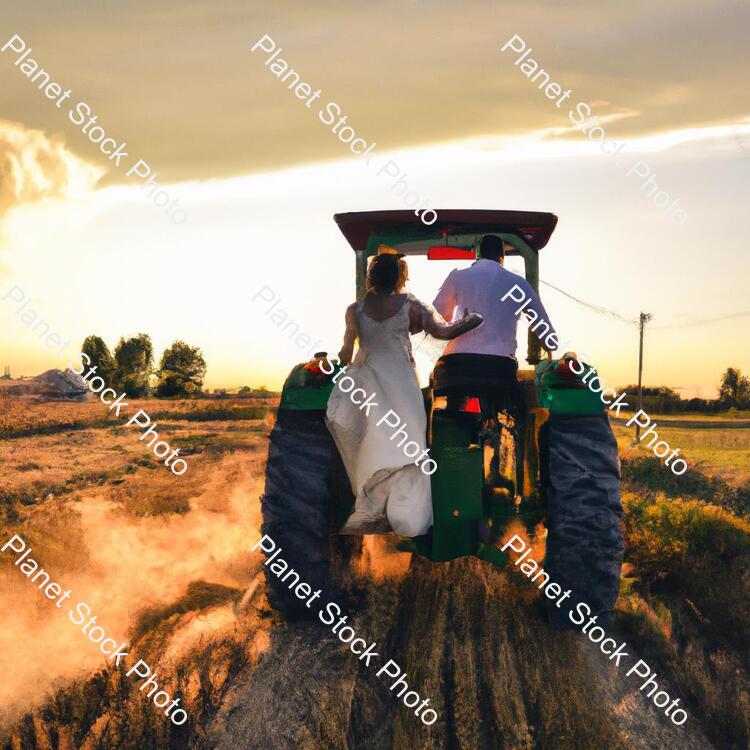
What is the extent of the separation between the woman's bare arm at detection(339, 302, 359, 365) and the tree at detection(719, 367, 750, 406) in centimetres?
4121

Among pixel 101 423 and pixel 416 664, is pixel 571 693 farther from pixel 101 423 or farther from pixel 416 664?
pixel 101 423

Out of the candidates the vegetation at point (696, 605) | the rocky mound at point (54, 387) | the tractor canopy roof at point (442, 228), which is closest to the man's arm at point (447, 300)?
the tractor canopy roof at point (442, 228)

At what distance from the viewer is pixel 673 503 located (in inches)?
333

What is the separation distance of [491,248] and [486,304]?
46cm

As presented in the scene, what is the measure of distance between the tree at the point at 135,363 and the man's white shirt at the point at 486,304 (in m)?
38.4

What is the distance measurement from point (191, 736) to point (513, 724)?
5.29ft

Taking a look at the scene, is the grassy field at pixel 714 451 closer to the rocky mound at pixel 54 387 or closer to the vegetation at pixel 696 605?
the vegetation at pixel 696 605

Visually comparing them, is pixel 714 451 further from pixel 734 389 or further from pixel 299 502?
pixel 734 389

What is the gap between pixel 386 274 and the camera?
4754 millimetres

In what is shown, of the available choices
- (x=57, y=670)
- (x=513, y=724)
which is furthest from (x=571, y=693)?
(x=57, y=670)

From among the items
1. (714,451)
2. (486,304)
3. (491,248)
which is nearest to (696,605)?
(486,304)

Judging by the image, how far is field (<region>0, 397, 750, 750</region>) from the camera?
4078 mm

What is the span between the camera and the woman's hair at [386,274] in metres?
4.75

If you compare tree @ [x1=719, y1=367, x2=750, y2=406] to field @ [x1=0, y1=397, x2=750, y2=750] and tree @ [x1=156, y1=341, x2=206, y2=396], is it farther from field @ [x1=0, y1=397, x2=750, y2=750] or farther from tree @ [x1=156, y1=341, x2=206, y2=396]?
field @ [x1=0, y1=397, x2=750, y2=750]
